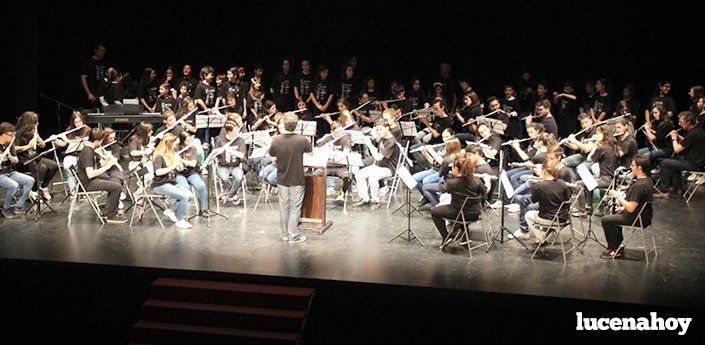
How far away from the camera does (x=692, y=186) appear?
39.5 feet

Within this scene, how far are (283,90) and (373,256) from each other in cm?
697

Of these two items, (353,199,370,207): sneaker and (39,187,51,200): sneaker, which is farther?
(353,199,370,207): sneaker

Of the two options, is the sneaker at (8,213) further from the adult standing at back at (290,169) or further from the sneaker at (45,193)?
the adult standing at back at (290,169)

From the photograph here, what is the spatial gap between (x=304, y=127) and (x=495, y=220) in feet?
10.3

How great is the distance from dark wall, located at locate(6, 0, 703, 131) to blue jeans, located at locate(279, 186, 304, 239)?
712 centimetres

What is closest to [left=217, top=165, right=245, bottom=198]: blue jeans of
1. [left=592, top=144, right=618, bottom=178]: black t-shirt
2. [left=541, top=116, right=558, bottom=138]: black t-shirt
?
[left=541, top=116, right=558, bottom=138]: black t-shirt

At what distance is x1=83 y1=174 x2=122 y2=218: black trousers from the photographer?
9.31m

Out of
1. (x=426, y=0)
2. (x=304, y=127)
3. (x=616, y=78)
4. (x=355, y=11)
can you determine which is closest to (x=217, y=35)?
(x=355, y=11)

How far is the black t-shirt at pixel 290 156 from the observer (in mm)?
8414

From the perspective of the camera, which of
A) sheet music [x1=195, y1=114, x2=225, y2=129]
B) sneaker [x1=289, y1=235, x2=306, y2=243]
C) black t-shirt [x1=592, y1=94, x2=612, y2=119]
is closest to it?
sneaker [x1=289, y1=235, x2=306, y2=243]

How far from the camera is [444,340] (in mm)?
7230

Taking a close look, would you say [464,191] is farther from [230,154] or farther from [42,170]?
[42,170]

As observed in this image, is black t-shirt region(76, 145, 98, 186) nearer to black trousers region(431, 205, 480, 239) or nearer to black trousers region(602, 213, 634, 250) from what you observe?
black trousers region(431, 205, 480, 239)

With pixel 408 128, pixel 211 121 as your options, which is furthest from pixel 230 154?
pixel 408 128
